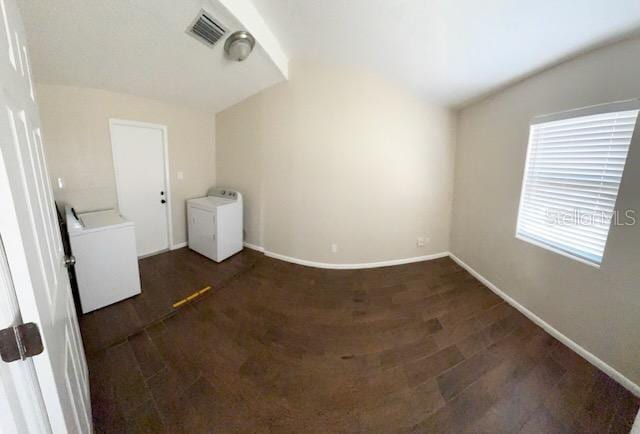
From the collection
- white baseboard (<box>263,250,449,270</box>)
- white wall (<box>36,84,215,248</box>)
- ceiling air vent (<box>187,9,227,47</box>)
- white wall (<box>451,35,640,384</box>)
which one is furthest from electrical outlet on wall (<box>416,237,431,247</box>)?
white wall (<box>36,84,215,248</box>)

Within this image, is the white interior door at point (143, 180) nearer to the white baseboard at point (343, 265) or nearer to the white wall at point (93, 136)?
the white wall at point (93, 136)

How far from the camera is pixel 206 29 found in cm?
190

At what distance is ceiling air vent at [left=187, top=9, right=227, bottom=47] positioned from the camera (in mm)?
1792

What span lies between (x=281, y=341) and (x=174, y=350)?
2.61ft

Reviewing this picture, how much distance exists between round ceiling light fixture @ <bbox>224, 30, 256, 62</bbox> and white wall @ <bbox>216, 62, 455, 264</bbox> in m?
0.80

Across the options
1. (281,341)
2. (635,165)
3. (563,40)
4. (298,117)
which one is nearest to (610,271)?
(635,165)

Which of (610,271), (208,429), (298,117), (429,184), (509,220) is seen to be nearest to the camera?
(208,429)

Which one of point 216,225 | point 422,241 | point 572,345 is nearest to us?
point 572,345

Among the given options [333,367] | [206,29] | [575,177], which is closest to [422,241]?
[575,177]

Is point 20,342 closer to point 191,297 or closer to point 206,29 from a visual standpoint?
point 191,297

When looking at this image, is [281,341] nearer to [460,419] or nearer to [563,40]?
[460,419]

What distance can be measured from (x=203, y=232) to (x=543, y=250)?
402cm

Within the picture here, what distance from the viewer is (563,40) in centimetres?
166

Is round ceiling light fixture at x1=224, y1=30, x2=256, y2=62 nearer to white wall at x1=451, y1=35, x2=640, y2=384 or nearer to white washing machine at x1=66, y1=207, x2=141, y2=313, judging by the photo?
white washing machine at x1=66, y1=207, x2=141, y2=313
